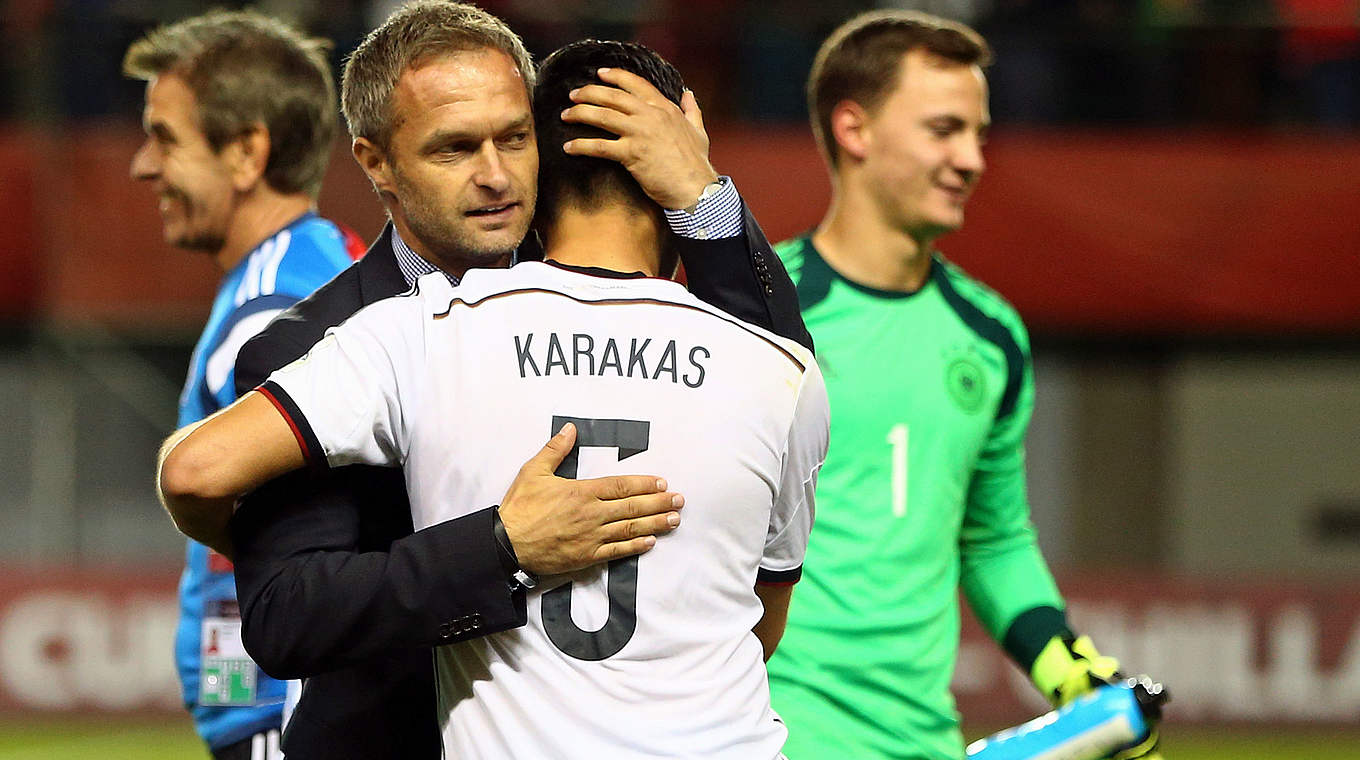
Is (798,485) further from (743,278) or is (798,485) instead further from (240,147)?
(240,147)

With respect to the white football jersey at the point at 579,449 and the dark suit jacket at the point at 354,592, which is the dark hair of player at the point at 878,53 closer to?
the dark suit jacket at the point at 354,592

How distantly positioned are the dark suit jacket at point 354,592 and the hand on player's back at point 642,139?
0.11 meters

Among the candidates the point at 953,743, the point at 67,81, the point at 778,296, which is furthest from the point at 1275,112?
the point at 778,296

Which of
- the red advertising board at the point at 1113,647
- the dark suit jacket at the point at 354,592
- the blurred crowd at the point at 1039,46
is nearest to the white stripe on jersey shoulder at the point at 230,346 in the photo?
the dark suit jacket at the point at 354,592

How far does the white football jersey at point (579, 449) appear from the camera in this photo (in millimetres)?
2264

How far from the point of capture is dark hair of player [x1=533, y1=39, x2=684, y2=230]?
244 cm

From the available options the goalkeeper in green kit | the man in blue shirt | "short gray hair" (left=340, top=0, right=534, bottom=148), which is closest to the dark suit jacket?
"short gray hair" (left=340, top=0, right=534, bottom=148)

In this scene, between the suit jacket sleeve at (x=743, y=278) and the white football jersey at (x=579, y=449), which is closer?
the white football jersey at (x=579, y=449)

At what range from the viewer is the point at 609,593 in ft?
7.55

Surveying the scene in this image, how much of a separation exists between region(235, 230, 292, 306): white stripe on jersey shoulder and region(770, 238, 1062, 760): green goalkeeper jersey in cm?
115

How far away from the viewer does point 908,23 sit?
14.1 feet

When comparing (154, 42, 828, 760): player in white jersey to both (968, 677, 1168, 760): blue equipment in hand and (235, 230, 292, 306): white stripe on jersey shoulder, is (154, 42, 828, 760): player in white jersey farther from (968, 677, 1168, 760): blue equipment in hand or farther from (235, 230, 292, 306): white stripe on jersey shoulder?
(235, 230, 292, 306): white stripe on jersey shoulder

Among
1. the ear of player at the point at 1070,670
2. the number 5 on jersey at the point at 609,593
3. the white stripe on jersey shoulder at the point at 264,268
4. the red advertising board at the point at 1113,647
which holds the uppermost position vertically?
the white stripe on jersey shoulder at the point at 264,268

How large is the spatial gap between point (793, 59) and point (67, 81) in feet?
13.8
